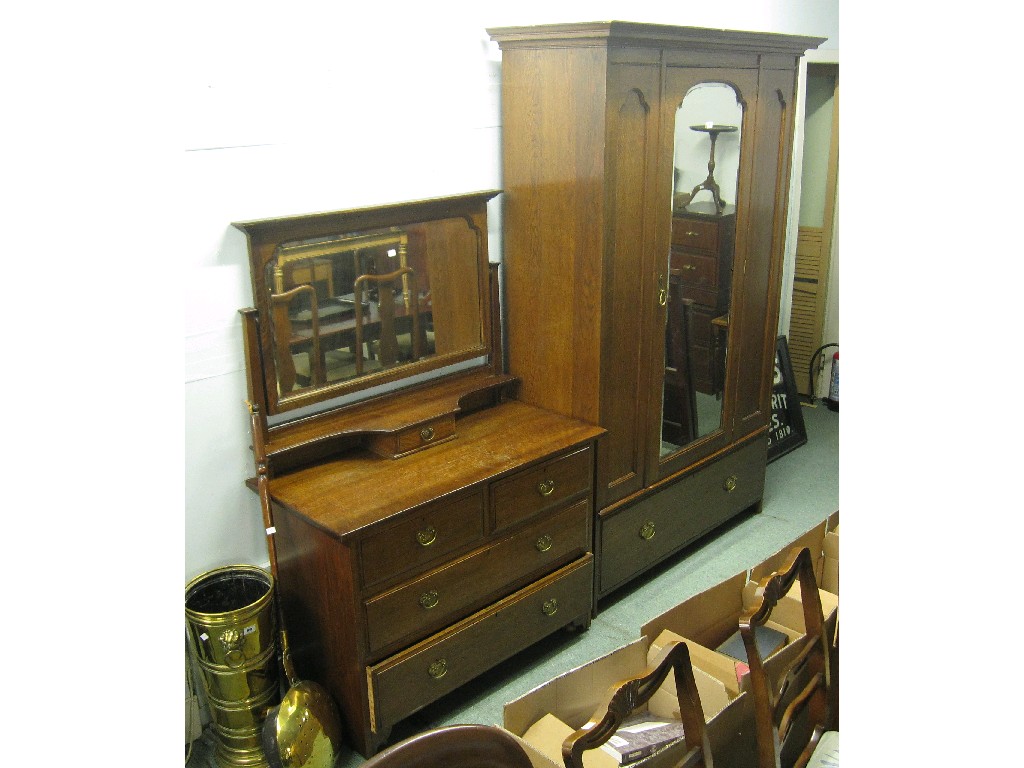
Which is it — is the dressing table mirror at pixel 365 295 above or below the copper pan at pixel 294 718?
above

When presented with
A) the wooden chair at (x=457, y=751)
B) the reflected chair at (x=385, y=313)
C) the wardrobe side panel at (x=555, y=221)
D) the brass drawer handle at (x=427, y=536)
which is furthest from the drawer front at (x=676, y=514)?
the wooden chair at (x=457, y=751)

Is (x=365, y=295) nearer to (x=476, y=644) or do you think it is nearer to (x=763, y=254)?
(x=476, y=644)

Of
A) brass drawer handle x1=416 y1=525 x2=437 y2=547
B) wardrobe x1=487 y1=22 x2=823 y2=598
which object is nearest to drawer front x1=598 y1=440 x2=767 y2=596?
wardrobe x1=487 y1=22 x2=823 y2=598

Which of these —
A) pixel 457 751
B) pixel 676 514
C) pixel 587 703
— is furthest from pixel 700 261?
pixel 457 751

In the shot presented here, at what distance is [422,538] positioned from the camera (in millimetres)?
2230

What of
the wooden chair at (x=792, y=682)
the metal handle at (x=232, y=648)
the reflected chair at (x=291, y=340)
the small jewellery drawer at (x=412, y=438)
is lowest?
the metal handle at (x=232, y=648)

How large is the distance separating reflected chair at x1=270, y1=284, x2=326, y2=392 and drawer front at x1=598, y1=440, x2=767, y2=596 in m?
1.03

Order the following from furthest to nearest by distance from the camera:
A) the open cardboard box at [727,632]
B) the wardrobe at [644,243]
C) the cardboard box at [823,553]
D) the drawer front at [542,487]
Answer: the wardrobe at [644,243]
the drawer front at [542,487]
the cardboard box at [823,553]
the open cardboard box at [727,632]

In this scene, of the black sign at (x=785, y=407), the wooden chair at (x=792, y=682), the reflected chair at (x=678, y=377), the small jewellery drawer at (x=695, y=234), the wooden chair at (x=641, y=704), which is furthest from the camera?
the black sign at (x=785, y=407)

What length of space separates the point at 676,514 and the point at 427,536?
47.4 inches

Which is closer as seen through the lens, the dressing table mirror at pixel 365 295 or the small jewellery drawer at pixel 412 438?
the dressing table mirror at pixel 365 295

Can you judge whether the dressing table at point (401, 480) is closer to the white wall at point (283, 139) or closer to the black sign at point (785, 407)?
the white wall at point (283, 139)

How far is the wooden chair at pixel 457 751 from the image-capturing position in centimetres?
96
